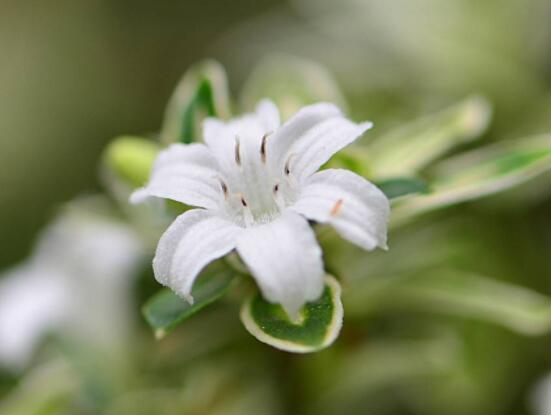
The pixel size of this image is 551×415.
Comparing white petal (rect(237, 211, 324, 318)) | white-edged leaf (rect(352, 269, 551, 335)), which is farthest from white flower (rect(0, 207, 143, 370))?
white petal (rect(237, 211, 324, 318))

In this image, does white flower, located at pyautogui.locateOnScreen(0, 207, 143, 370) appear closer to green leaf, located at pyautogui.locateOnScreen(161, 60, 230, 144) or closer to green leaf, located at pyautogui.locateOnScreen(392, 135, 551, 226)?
green leaf, located at pyautogui.locateOnScreen(161, 60, 230, 144)

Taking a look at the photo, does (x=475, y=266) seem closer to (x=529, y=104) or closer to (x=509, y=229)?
(x=509, y=229)

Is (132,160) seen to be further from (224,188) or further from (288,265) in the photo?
(288,265)

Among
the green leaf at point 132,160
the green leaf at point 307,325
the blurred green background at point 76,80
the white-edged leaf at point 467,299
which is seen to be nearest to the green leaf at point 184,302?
the green leaf at point 307,325

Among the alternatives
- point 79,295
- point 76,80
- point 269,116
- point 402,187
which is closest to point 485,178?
point 402,187

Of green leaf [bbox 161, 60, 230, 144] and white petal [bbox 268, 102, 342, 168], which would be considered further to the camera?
green leaf [bbox 161, 60, 230, 144]

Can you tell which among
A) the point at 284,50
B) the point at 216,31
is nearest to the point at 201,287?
the point at 284,50

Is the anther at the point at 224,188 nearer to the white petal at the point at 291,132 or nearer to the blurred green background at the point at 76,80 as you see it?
the white petal at the point at 291,132
